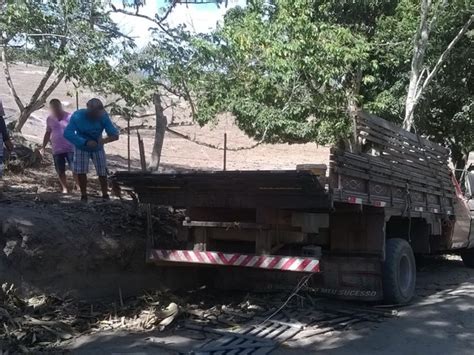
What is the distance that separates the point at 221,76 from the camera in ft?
36.9

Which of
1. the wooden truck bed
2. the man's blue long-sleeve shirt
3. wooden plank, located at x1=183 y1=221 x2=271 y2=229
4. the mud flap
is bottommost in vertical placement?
the mud flap

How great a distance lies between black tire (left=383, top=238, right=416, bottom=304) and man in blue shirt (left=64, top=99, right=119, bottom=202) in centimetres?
386

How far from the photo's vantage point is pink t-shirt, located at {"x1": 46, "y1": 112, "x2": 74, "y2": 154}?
8859mm

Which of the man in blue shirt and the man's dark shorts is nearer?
the man in blue shirt

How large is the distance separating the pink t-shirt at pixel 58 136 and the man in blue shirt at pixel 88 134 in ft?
3.07

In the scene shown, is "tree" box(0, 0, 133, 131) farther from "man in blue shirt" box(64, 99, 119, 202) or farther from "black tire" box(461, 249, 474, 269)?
"black tire" box(461, 249, 474, 269)

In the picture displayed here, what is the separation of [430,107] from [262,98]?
551 centimetres

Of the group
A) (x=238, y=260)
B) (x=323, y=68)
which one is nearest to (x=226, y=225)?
(x=238, y=260)

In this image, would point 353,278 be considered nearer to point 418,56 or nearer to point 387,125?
point 387,125

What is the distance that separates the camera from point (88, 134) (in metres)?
7.91

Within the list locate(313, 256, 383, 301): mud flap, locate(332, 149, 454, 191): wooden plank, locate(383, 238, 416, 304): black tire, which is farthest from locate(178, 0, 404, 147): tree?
locate(383, 238, 416, 304): black tire

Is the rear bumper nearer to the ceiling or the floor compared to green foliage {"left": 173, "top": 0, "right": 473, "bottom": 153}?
nearer to the floor

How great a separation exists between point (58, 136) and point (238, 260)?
12.4ft

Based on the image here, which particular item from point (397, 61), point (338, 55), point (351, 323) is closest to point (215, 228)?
point (351, 323)
